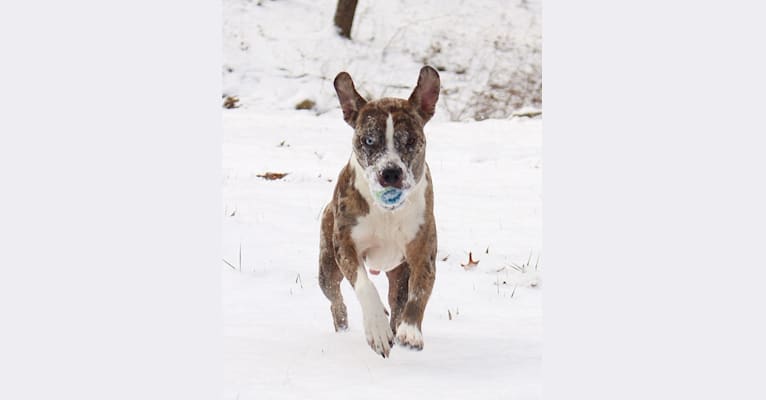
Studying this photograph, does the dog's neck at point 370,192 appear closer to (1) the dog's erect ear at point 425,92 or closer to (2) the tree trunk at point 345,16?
(1) the dog's erect ear at point 425,92

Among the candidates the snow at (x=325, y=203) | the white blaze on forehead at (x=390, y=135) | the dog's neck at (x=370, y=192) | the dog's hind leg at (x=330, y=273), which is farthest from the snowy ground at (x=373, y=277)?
the white blaze on forehead at (x=390, y=135)

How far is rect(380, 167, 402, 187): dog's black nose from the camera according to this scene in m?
3.83

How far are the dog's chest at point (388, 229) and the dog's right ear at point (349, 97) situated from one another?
1.50 ft

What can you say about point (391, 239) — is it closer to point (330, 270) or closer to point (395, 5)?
point (330, 270)

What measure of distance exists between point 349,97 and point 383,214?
1.95 feet

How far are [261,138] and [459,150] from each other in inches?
56.1

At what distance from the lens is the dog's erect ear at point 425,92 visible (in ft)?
13.8

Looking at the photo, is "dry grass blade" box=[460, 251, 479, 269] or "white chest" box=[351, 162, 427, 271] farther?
"dry grass blade" box=[460, 251, 479, 269]

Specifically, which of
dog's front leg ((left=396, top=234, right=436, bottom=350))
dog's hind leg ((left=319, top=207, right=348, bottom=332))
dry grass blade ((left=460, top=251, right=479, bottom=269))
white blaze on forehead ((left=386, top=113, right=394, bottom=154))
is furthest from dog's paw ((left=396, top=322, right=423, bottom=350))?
dry grass blade ((left=460, top=251, right=479, bottom=269))

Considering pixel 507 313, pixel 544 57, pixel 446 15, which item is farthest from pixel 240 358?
pixel 446 15

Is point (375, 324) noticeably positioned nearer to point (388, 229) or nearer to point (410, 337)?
point (410, 337)

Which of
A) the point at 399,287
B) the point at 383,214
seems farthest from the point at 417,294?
the point at 399,287

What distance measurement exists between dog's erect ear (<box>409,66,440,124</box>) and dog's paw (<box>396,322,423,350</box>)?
101 cm

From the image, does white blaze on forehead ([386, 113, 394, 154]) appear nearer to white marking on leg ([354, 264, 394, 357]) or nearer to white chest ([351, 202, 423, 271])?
white chest ([351, 202, 423, 271])
